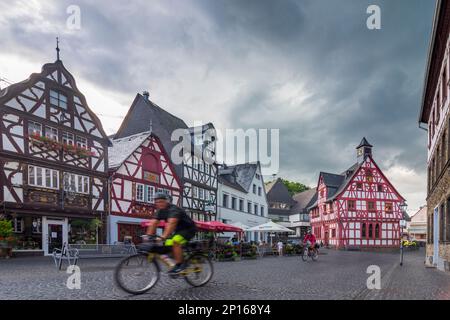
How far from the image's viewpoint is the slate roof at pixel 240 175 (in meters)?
40.3

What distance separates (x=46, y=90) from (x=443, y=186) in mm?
19234

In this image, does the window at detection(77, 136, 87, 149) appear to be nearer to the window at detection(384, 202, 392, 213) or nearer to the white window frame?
the white window frame

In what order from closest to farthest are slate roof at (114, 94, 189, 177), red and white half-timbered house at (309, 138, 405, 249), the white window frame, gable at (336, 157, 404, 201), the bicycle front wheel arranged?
the bicycle front wheel → the white window frame → slate roof at (114, 94, 189, 177) → red and white half-timbered house at (309, 138, 405, 249) → gable at (336, 157, 404, 201)

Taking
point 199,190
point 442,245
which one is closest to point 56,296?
point 442,245

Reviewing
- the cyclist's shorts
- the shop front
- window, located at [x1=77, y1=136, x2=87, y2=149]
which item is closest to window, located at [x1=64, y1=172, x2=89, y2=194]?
the shop front

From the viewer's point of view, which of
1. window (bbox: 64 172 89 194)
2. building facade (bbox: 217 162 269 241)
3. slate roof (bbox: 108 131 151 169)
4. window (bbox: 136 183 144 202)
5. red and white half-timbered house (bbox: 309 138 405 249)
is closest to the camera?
window (bbox: 64 172 89 194)

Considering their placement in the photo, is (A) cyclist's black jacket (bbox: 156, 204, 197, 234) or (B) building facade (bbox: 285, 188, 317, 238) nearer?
(A) cyclist's black jacket (bbox: 156, 204, 197, 234)

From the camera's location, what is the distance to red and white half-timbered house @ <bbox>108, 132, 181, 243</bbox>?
24.1 m

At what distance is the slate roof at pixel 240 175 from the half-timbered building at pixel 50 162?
17471 millimetres

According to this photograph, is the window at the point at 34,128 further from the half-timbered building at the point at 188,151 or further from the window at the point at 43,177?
the half-timbered building at the point at 188,151

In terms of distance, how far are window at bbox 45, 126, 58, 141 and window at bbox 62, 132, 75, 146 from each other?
553mm

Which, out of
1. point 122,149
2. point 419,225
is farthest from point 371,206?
point 419,225
